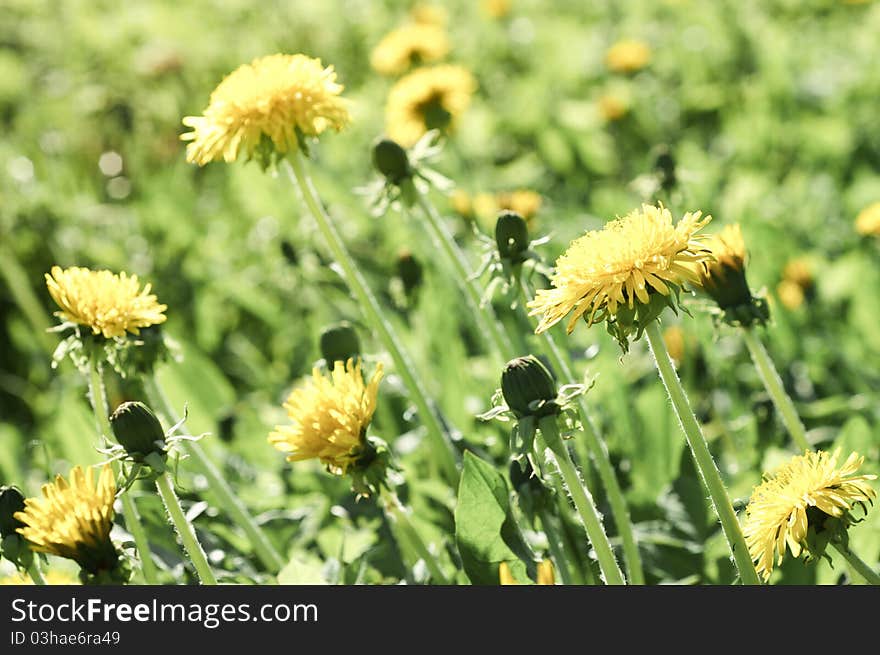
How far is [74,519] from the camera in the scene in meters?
1.41

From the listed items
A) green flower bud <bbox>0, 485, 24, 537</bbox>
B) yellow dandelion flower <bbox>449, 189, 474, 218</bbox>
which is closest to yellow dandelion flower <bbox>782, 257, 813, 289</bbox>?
yellow dandelion flower <bbox>449, 189, 474, 218</bbox>

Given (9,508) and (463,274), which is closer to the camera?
(9,508)

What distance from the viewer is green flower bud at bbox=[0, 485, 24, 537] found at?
146cm

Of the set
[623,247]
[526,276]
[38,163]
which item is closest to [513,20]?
[38,163]

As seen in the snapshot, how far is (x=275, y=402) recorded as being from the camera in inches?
109

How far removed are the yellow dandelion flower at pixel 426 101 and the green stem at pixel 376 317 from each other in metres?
1.01

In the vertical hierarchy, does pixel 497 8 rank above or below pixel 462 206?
above

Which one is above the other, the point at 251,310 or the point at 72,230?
the point at 72,230

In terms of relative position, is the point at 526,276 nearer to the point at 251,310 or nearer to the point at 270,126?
the point at 270,126

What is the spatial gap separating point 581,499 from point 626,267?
316mm

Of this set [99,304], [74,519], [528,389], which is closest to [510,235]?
[528,389]

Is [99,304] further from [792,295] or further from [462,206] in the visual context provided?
[792,295]
